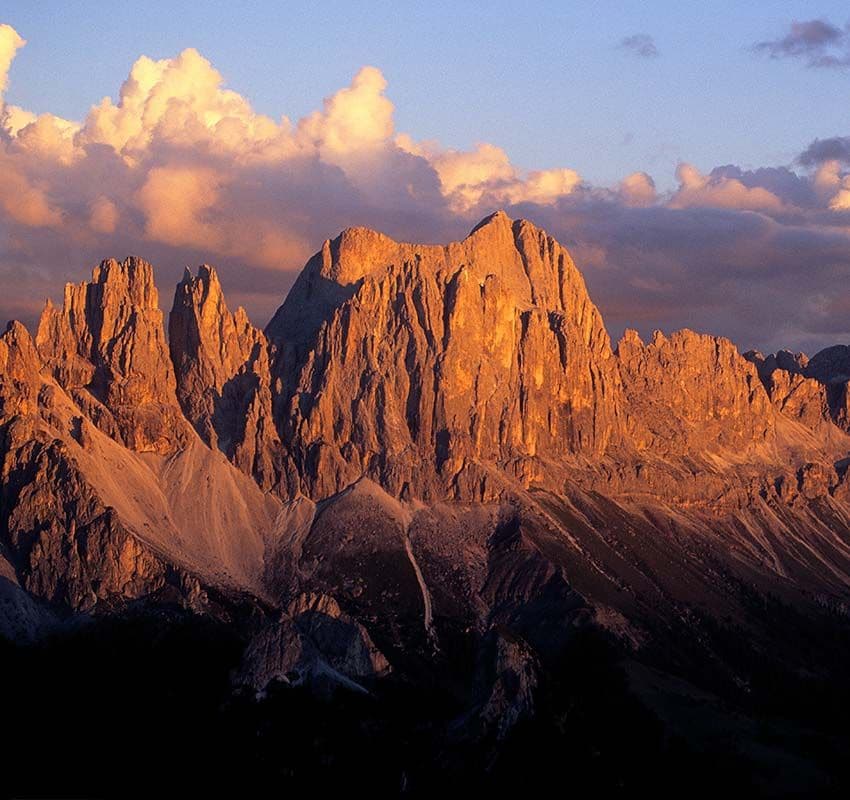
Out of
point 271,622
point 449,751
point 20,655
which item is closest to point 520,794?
point 449,751

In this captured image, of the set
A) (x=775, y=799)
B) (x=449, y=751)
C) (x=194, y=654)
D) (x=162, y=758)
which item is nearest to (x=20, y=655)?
(x=194, y=654)

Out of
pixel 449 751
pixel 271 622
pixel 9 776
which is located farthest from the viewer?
pixel 271 622

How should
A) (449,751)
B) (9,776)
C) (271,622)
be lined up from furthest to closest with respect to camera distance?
(271,622), (449,751), (9,776)

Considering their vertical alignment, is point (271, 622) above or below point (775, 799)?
above

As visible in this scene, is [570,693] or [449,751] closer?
[449,751]

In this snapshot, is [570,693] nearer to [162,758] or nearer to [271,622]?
[271,622]

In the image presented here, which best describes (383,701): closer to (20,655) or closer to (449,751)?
(449,751)

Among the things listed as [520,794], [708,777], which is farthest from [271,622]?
[708,777]

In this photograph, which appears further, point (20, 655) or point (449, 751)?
point (20, 655)
